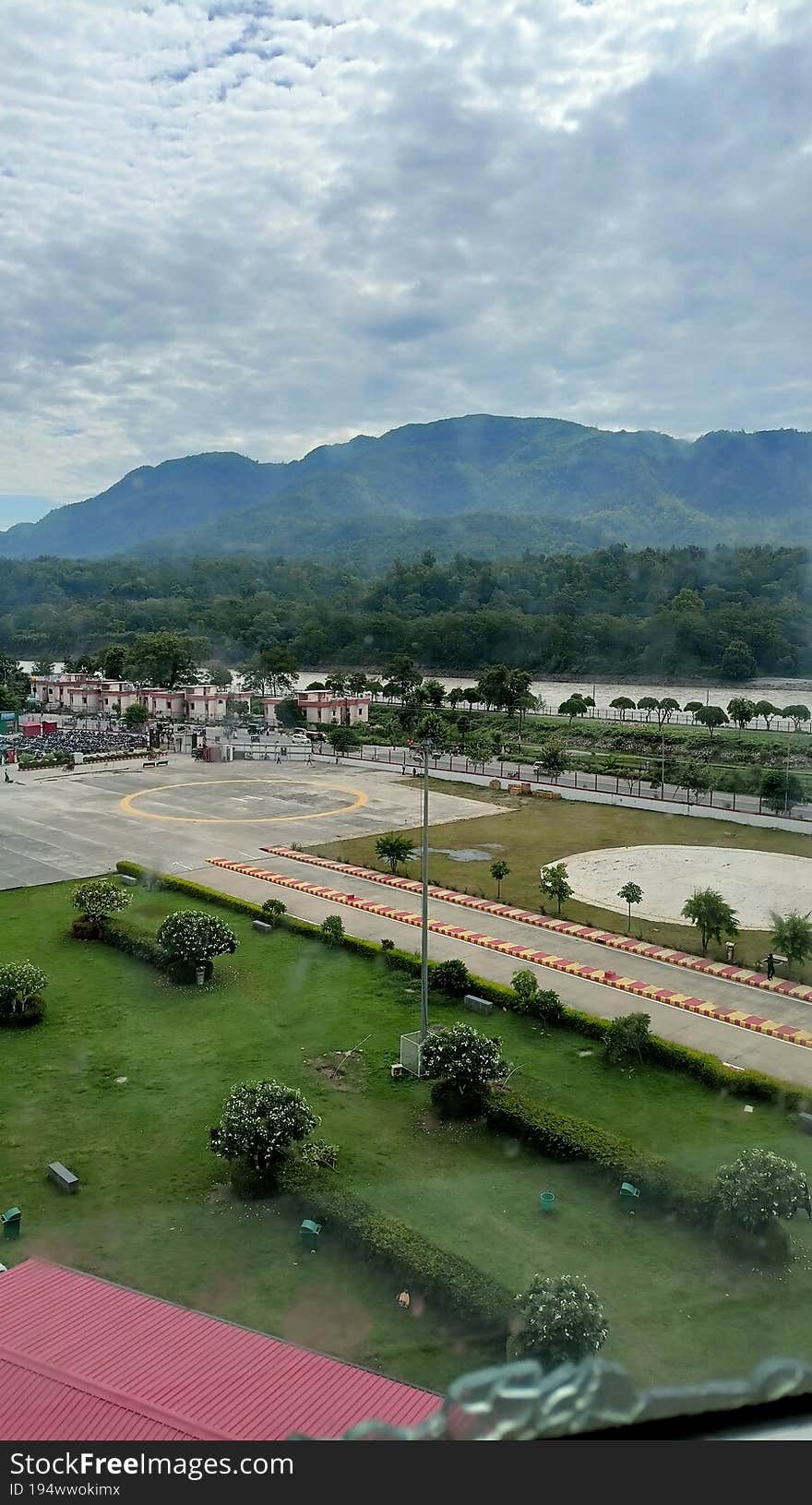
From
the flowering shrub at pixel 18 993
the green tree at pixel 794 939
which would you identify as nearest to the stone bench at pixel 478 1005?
the green tree at pixel 794 939

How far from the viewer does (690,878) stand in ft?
38.0

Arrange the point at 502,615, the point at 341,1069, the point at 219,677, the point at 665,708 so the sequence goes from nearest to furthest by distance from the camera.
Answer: the point at 341,1069, the point at 665,708, the point at 219,677, the point at 502,615

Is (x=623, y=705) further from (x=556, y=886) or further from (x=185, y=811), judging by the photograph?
(x=556, y=886)

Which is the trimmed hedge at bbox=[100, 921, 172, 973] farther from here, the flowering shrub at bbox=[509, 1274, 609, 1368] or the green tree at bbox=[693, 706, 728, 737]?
the green tree at bbox=[693, 706, 728, 737]

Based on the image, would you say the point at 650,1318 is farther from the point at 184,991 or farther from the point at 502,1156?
the point at 184,991

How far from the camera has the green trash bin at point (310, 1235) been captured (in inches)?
165

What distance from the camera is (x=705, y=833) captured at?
1407 cm

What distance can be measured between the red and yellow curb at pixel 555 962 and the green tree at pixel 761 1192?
8.64 ft

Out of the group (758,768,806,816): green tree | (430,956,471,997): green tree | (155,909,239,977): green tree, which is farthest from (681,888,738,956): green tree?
(758,768,806,816): green tree

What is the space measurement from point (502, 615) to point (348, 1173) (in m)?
38.1

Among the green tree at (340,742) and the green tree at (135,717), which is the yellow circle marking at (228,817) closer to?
the green tree at (340,742)

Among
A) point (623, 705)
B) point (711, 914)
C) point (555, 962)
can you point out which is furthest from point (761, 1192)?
point (623, 705)

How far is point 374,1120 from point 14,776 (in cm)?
1579

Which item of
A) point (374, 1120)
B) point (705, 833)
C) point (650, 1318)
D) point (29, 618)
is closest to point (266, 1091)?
point (374, 1120)
